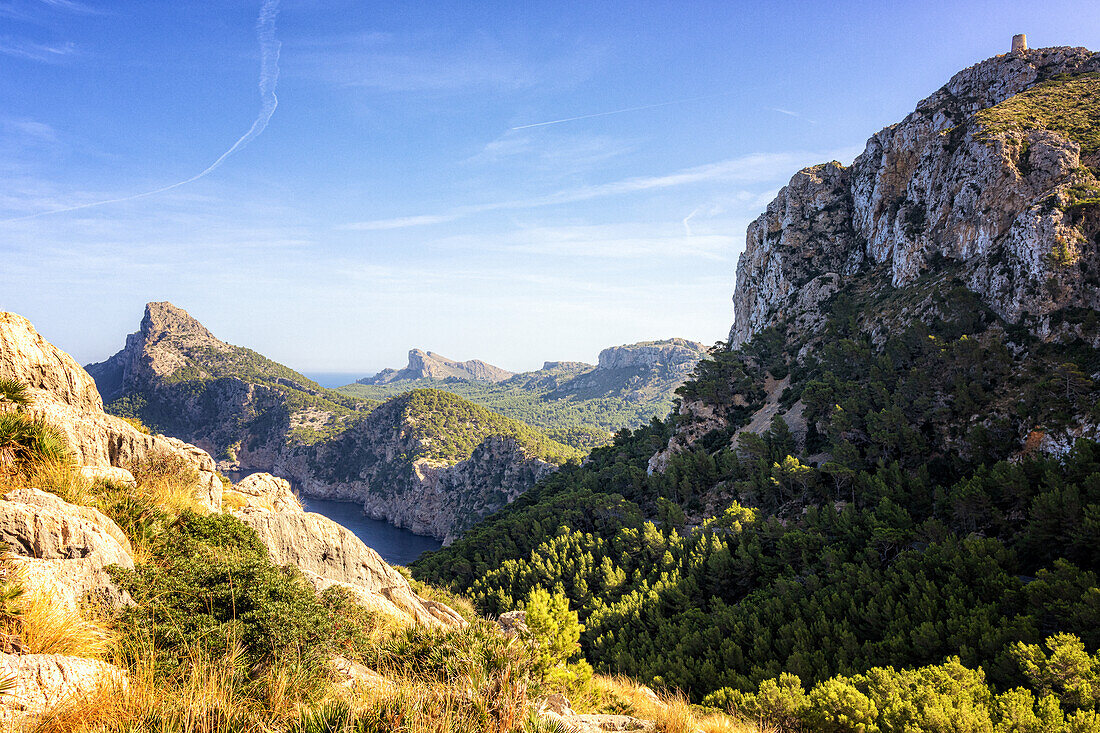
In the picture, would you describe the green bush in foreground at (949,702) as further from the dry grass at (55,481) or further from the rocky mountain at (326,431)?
the rocky mountain at (326,431)

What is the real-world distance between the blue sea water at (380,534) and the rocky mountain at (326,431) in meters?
2.55

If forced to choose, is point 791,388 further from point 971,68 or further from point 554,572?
point 971,68

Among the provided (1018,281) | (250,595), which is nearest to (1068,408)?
(1018,281)

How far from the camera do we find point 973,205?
4119 cm

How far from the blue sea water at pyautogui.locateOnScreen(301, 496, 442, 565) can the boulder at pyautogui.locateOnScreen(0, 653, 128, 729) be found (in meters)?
79.1

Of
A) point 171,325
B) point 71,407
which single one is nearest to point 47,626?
point 71,407

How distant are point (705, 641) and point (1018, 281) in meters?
34.3

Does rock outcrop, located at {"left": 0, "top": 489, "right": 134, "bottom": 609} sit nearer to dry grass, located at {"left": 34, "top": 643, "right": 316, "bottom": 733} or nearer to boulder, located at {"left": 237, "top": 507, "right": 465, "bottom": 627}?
dry grass, located at {"left": 34, "top": 643, "right": 316, "bottom": 733}

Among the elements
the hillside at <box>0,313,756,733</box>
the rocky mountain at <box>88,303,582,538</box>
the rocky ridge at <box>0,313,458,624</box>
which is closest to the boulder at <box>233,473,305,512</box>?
the rocky ridge at <box>0,313,458,624</box>

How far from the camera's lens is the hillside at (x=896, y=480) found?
15992 millimetres

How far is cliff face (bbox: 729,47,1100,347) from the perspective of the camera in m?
31.8

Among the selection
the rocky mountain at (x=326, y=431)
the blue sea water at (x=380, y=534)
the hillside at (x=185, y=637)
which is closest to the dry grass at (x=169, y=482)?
the hillside at (x=185, y=637)

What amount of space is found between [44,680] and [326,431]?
145758 mm

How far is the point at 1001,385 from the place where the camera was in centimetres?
3056
